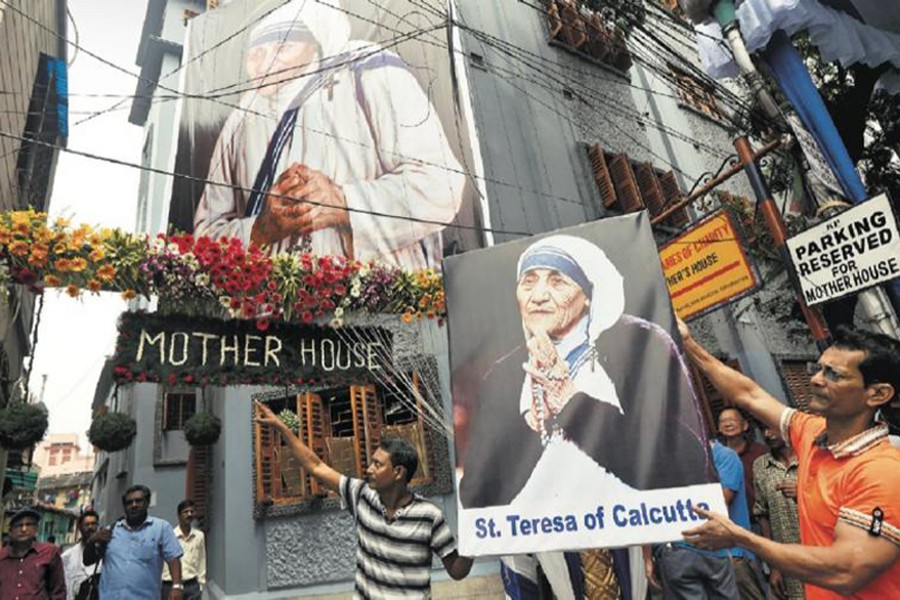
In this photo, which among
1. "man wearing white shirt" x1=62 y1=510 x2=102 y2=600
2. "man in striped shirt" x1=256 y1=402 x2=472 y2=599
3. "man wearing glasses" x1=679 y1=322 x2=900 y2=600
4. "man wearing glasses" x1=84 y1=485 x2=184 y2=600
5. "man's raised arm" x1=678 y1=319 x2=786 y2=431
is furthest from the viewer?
"man wearing white shirt" x1=62 y1=510 x2=102 y2=600

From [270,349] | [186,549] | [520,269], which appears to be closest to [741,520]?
[520,269]

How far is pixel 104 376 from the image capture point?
19.2 metres

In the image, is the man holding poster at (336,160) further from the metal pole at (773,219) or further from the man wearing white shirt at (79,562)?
the man wearing white shirt at (79,562)

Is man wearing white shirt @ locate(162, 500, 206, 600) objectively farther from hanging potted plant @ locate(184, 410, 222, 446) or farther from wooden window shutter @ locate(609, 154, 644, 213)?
wooden window shutter @ locate(609, 154, 644, 213)

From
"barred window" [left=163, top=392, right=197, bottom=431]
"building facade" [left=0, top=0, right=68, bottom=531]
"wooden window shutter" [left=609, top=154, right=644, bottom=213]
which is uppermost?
"building facade" [left=0, top=0, right=68, bottom=531]

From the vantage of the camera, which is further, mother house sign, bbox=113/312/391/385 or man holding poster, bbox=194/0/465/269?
man holding poster, bbox=194/0/465/269

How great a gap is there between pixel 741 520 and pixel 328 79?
33.7 feet

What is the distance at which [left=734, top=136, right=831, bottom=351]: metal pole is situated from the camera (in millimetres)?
5445

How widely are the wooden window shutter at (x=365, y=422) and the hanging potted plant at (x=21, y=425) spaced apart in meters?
4.17

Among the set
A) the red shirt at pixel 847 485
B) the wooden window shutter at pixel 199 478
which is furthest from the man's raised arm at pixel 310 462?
the wooden window shutter at pixel 199 478

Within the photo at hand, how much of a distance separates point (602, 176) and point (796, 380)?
6.68m

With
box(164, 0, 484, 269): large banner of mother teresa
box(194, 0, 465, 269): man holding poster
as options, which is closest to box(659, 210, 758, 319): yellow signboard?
box(164, 0, 484, 269): large banner of mother teresa

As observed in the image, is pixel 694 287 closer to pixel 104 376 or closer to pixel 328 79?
pixel 328 79

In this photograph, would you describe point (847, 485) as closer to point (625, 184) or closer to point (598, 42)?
point (625, 184)
